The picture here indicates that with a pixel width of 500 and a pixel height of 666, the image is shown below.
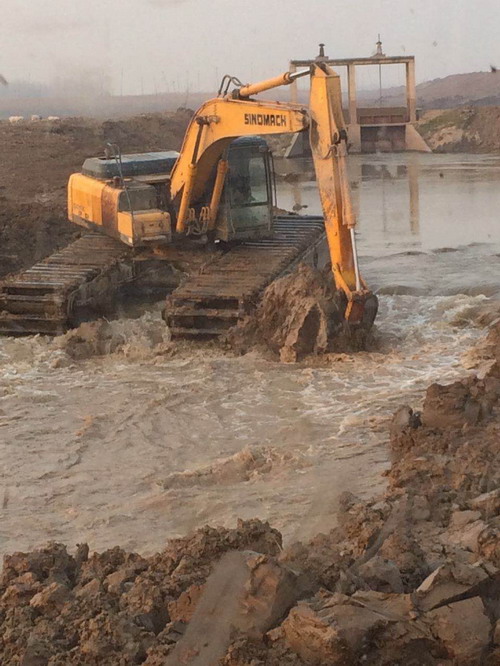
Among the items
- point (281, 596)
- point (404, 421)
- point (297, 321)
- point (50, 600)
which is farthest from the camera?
point (297, 321)

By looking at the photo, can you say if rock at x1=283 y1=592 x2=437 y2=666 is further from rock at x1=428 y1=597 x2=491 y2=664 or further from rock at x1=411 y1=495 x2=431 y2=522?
rock at x1=411 y1=495 x2=431 y2=522

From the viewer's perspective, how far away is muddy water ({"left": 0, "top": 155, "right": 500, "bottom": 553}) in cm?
812

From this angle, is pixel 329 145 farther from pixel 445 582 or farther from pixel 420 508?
pixel 445 582

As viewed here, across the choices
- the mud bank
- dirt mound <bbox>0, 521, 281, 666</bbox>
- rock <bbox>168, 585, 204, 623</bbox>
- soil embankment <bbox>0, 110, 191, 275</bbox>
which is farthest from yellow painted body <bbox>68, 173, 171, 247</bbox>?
rock <bbox>168, 585, 204, 623</bbox>

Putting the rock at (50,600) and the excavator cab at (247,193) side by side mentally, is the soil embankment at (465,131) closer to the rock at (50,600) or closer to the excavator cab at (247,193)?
the excavator cab at (247,193)

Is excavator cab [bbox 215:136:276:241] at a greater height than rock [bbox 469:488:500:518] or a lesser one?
greater

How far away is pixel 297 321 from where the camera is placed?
11.9m

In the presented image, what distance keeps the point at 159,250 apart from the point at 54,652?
9.99 m

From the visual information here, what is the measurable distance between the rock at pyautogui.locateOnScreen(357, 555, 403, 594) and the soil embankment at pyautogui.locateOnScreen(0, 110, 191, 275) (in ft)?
42.8

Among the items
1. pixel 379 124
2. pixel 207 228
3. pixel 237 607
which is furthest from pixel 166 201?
pixel 379 124

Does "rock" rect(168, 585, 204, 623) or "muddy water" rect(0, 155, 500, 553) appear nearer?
"rock" rect(168, 585, 204, 623)

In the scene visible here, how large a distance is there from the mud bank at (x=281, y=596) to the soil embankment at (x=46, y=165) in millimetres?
11991

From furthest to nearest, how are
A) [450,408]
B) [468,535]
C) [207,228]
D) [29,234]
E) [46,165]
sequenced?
[46,165], [29,234], [207,228], [450,408], [468,535]

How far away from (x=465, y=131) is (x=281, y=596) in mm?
36699
